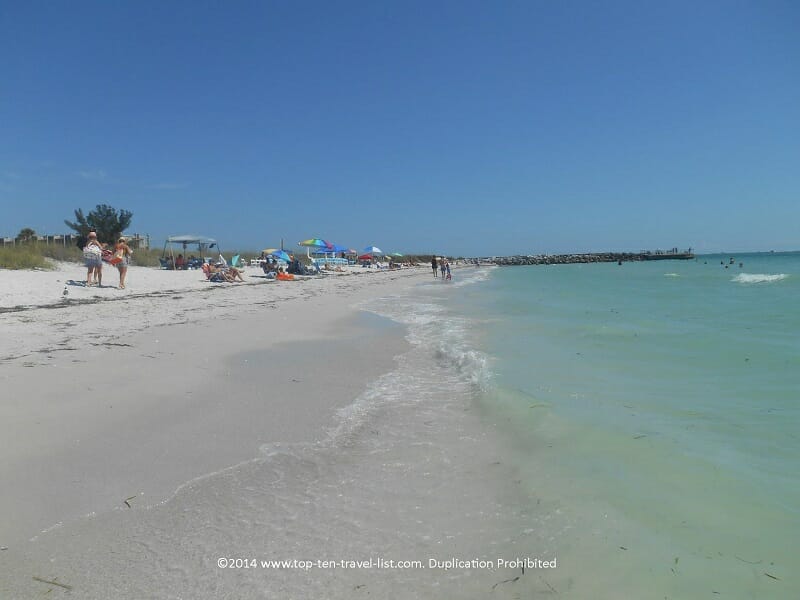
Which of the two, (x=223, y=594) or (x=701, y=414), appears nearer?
(x=223, y=594)

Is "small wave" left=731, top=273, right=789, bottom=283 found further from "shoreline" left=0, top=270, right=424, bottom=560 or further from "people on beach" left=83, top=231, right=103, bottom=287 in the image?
"people on beach" left=83, top=231, right=103, bottom=287

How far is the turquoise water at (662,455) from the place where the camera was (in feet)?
7.32

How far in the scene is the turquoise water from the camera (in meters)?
2.23

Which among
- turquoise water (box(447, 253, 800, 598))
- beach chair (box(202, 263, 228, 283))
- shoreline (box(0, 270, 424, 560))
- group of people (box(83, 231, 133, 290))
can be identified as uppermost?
group of people (box(83, 231, 133, 290))

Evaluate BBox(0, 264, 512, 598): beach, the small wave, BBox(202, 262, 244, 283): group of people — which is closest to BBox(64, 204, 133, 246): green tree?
BBox(202, 262, 244, 283): group of people

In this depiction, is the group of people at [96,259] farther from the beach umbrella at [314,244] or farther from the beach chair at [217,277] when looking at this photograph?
the beach umbrella at [314,244]

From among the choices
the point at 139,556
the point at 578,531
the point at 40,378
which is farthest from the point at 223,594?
the point at 40,378

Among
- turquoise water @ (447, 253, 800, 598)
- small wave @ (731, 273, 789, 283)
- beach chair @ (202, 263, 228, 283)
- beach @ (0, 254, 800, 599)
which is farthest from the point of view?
small wave @ (731, 273, 789, 283)

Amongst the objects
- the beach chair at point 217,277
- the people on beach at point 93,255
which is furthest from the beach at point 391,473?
the beach chair at point 217,277

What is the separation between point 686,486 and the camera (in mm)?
2984

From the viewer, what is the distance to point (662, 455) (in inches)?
136

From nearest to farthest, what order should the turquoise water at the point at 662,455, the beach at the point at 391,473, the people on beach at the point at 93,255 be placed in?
the beach at the point at 391,473
the turquoise water at the point at 662,455
the people on beach at the point at 93,255

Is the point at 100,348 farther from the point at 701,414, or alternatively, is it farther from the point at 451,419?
the point at 701,414

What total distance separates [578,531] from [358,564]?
110cm
